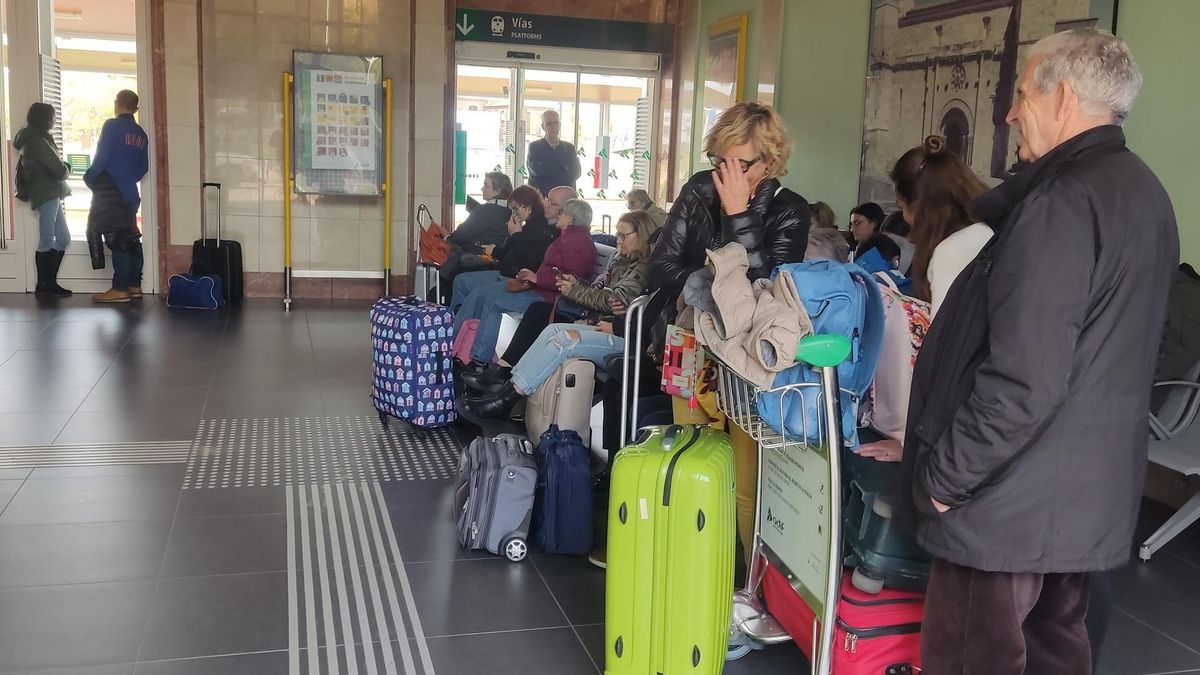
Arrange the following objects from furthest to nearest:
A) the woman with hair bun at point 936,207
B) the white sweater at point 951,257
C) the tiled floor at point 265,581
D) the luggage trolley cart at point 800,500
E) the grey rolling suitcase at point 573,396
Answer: the grey rolling suitcase at point 573,396 → the woman with hair bun at point 936,207 → the tiled floor at point 265,581 → the white sweater at point 951,257 → the luggage trolley cart at point 800,500

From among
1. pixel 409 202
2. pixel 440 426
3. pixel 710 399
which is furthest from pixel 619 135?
pixel 710 399

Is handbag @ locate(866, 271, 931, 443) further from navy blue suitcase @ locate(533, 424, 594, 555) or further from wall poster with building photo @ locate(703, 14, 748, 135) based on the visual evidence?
wall poster with building photo @ locate(703, 14, 748, 135)

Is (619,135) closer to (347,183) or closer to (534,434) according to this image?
(347,183)

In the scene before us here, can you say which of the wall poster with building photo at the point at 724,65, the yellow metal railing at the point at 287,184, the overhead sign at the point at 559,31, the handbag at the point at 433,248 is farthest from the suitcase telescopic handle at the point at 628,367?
the overhead sign at the point at 559,31

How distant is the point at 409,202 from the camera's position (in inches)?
403

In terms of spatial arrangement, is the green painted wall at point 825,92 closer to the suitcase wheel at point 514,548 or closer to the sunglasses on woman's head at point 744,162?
the sunglasses on woman's head at point 744,162

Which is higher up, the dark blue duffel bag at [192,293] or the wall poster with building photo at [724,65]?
the wall poster with building photo at [724,65]

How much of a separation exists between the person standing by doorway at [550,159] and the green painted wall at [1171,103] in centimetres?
598

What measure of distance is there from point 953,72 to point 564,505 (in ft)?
12.3

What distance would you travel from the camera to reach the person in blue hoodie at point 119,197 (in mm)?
9055

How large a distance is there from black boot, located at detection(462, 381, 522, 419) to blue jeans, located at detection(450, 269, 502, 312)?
1517 mm

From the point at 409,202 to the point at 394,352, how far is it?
555 centimetres

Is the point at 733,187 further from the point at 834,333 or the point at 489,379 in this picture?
the point at 489,379

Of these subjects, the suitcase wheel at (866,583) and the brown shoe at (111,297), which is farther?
the brown shoe at (111,297)
